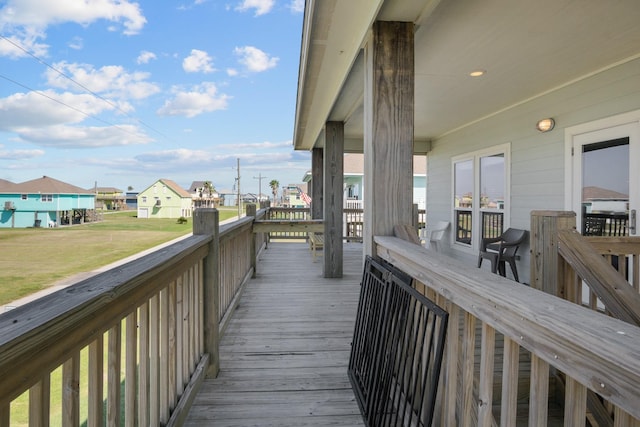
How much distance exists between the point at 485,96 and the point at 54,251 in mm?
5770

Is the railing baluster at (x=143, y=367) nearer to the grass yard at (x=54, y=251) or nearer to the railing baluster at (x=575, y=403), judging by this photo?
the grass yard at (x=54, y=251)

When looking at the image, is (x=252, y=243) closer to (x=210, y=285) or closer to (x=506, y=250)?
(x=210, y=285)

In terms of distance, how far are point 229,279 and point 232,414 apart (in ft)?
5.47

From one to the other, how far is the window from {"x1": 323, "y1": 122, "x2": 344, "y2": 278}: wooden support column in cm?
228

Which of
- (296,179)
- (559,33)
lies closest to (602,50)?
(559,33)

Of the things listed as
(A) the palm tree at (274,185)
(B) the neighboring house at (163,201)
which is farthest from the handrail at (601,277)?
(A) the palm tree at (274,185)

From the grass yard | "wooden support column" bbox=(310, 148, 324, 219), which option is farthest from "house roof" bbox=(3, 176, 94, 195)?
"wooden support column" bbox=(310, 148, 324, 219)

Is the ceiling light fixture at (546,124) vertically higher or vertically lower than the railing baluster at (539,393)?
higher

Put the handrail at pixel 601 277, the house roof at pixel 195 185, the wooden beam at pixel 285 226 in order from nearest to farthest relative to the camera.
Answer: the handrail at pixel 601 277
the wooden beam at pixel 285 226
the house roof at pixel 195 185

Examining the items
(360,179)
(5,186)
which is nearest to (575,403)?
(5,186)

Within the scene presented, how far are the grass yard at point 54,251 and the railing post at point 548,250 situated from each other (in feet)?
8.51

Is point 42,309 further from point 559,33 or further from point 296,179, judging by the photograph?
point 296,179

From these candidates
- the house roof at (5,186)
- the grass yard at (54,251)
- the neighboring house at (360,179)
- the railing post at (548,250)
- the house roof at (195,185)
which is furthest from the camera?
the house roof at (195,185)

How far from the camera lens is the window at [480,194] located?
204 inches
